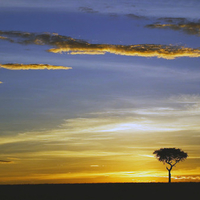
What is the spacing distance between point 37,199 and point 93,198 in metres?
7.51

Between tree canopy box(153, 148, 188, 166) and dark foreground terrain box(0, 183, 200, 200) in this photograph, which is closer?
dark foreground terrain box(0, 183, 200, 200)

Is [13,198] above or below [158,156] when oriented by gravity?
below

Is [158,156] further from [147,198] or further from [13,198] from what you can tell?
[13,198]

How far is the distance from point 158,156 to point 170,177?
662cm

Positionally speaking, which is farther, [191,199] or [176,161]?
[176,161]

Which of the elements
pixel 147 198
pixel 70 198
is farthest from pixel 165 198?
pixel 70 198

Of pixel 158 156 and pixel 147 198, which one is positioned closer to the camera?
pixel 147 198

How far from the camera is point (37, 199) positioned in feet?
158

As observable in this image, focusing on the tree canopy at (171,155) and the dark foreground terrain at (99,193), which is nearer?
the dark foreground terrain at (99,193)

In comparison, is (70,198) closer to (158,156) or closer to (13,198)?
(13,198)

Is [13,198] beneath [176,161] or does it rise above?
beneath

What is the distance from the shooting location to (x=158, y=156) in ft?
318

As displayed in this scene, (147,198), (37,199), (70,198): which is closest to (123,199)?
(147,198)

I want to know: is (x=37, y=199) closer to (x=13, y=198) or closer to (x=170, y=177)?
(x=13, y=198)
